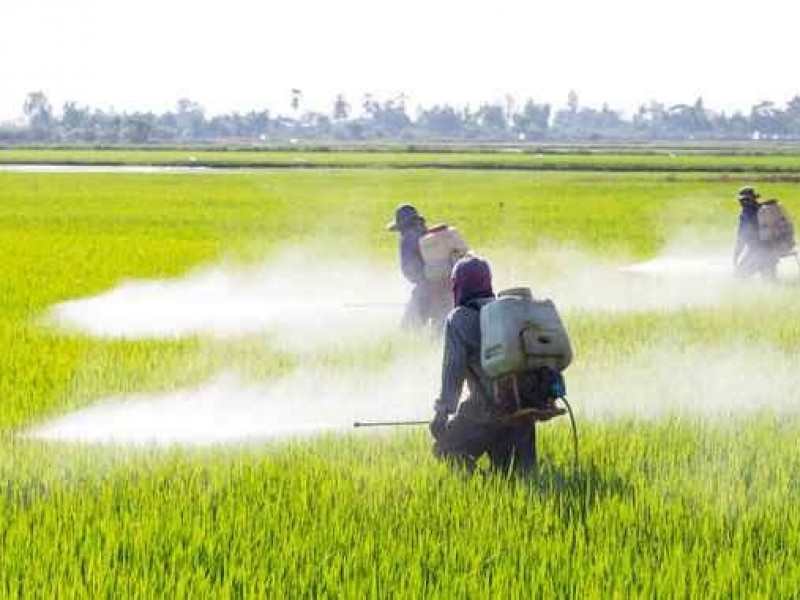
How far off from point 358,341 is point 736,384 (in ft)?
11.0

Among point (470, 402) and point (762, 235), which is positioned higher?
point (470, 402)

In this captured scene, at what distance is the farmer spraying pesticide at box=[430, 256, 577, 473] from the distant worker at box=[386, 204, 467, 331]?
11.6 feet

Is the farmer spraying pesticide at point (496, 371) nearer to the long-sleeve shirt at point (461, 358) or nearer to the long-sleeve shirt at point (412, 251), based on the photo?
the long-sleeve shirt at point (461, 358)

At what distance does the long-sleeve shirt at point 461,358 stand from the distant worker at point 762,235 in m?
9.96

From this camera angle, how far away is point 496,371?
585 cm

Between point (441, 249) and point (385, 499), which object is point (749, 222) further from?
point (385, 499)

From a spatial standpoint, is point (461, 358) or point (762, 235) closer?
point (461, 358)

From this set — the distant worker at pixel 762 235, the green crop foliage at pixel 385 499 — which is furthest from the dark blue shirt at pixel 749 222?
the green crop foliage at pixel 385 499

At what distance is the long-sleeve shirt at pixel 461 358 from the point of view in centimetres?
619

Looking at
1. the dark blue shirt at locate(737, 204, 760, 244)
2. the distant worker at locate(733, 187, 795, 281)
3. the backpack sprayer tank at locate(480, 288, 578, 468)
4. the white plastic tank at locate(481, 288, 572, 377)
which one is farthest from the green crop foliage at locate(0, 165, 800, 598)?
the dark blue shirt at locate(737, 204, 760, 244)

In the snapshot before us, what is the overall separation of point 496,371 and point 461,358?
361mm

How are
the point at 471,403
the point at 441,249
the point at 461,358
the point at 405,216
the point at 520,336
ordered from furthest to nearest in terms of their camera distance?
the point at 405,216, the point at 441,249, the point at 471,403, the point at 461,358, the point at 520,336

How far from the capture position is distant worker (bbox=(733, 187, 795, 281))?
15.6m

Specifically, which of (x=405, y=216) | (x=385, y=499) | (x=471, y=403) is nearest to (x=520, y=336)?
(x=471, y=403)
